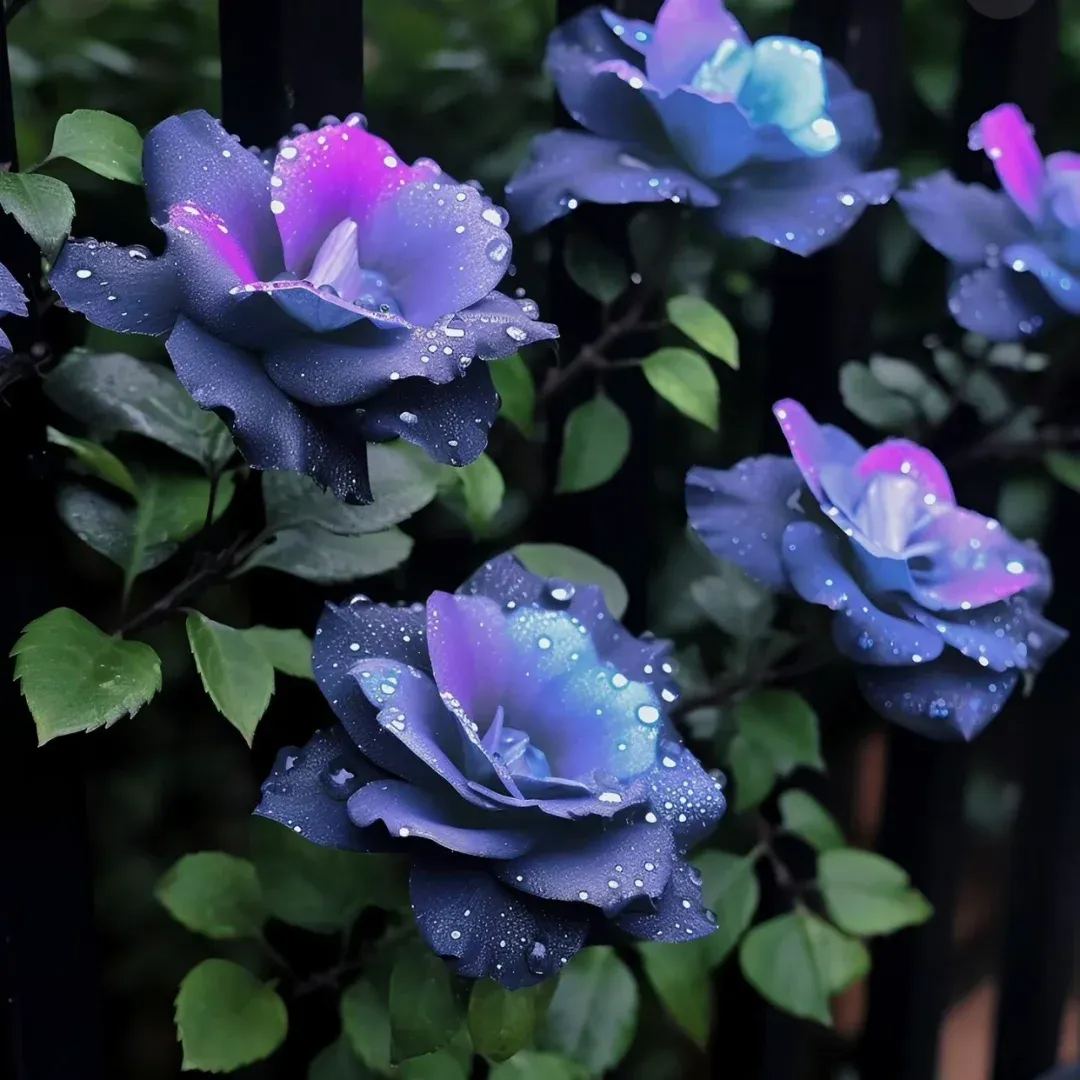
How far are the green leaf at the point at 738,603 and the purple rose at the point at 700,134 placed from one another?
0.27 meters

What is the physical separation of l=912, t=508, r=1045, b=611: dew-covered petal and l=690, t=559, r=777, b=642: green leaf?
0.53 feet

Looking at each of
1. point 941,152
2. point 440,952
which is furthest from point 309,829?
point 941,152

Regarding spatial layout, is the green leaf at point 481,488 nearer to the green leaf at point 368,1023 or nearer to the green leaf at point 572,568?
the green leaf at point 572,568

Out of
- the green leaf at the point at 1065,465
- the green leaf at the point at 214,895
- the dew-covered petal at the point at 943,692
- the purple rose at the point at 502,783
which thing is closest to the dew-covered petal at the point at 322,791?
the purple rose at the point at 502,783

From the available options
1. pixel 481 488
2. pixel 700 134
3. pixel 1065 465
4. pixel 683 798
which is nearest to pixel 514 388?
pixel 481 488

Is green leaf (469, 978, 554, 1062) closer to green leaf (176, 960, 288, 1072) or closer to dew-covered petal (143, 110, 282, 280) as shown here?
green leaf (176, 960, 288, 1072)

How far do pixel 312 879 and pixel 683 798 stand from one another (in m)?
0.28

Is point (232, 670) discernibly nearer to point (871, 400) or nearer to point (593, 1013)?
point (593, 1013)

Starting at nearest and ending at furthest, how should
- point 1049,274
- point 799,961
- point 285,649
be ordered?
point 285,649 → point 1049,274 → point 799,961

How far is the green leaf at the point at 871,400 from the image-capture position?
92 centimetres

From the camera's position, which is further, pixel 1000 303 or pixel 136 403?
pixel 1000 303

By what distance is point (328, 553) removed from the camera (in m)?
0.67

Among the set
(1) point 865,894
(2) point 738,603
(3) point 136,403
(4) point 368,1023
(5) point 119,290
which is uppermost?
(5) point 119,290

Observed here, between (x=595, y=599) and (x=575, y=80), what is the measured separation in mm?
322
